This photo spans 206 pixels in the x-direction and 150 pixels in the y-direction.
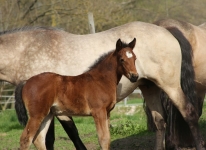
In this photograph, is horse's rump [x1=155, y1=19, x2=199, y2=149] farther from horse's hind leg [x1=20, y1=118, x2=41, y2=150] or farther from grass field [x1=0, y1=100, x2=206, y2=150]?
horse's hind leg [x1=20, y1=118, x2=41, y2=150]

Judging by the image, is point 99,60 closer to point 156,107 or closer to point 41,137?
point 41,137

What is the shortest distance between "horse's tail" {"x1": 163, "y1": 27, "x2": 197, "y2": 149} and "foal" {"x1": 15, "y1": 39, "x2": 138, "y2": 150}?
1.57m

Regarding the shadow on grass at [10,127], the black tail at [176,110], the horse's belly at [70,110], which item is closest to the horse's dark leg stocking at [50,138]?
the horse's belly at [70,110]

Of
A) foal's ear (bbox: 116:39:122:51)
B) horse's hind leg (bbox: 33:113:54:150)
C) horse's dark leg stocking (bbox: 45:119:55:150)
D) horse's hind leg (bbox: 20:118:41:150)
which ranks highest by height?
foal's ear (bbox: 116:39:122:51)

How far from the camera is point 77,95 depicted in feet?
20.0

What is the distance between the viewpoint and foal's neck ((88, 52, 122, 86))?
6.19 meters

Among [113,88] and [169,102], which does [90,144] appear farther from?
[113,88]

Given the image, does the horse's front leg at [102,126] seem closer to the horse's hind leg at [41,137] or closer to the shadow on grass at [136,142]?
the horse's hind leg at [41,137]

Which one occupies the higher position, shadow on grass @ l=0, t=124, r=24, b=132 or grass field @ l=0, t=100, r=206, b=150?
grass field @ l=0, t=100, r=206, b=150

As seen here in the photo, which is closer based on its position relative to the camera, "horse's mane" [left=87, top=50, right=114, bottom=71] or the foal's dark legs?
"horse's mane" [left=87, top=50, right=114, bottom=71]

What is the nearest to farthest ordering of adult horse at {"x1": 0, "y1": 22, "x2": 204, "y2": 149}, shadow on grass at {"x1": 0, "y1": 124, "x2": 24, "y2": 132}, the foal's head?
the foal's head < adult horse at {"x1": 0, "y1": 22, "x2": 204, "y2": 149} < shadow on grass at {"x1": 0, "y1": 124, "x2": 24, "y2": 132}

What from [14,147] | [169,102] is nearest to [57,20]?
[14,147]

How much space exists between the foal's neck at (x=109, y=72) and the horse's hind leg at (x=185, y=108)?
1311 mm

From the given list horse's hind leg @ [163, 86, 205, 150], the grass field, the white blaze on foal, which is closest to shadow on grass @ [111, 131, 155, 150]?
the grass field
